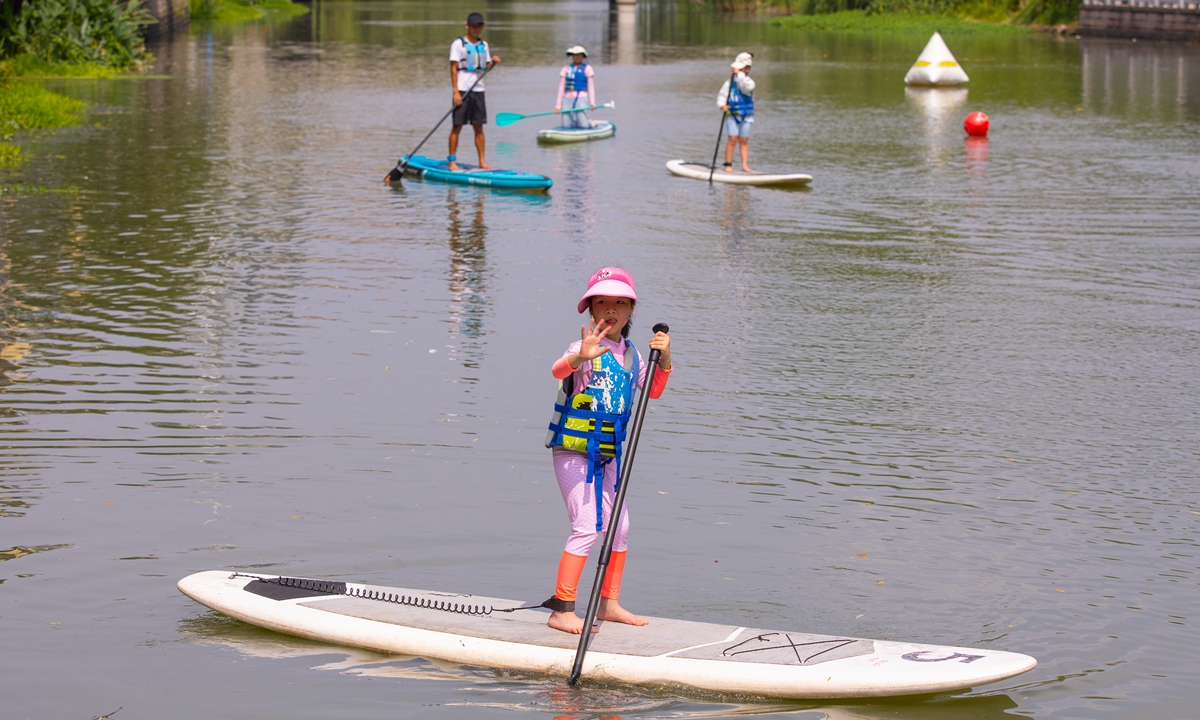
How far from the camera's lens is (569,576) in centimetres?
531

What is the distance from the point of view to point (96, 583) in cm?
584

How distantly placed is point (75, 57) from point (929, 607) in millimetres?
28249

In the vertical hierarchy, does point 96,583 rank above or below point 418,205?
below

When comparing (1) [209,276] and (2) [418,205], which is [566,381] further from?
(2) [418,205]

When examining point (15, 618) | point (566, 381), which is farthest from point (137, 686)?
point (566, 381)

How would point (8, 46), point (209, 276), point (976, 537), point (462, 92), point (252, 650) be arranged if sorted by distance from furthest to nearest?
point (8, 46) → point (462, 92) → point (209, 276) → point (976, 537) → point (252, 650)

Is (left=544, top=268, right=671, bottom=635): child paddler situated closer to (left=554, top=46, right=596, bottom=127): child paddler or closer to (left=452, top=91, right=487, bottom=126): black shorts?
(left=452, top=91, right=487, bottom=126): black shorts

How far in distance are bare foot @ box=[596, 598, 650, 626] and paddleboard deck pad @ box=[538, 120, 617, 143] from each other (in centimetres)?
1671

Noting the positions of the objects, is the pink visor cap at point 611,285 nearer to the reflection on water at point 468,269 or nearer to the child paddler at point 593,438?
the child paddler at point 593,438

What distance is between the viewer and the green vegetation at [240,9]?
184 feet

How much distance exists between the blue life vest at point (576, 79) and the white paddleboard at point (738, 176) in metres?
4.25

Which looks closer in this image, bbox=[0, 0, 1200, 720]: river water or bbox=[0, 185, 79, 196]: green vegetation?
bbox=[0, 0, 1200, 720]: river water

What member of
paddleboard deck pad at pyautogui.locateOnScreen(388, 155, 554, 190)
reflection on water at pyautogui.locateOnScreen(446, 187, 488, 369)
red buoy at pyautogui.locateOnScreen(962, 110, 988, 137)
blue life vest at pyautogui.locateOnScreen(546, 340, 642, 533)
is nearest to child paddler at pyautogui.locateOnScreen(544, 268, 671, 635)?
blue life vest at pyautogui.locateOnScreen(546, 340, 642, 533)

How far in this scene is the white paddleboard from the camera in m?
17.1
